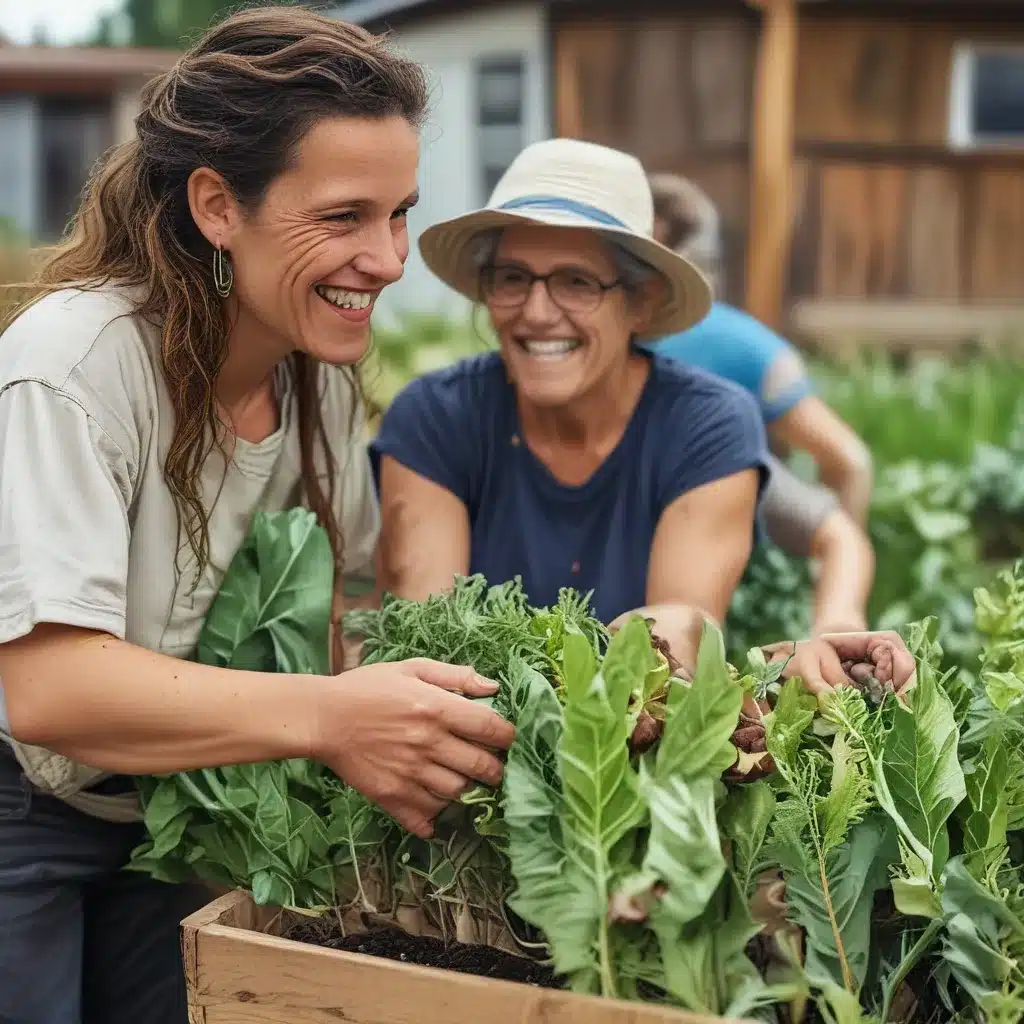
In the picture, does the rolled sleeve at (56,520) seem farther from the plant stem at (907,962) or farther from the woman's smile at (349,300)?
the plant stem at (907,962)

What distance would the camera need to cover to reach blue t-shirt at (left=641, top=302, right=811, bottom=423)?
3.30m

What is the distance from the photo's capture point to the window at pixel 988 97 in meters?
9.16

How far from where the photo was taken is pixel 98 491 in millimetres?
1542

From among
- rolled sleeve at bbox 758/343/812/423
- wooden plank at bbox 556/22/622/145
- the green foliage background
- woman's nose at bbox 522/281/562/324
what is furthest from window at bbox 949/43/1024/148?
woman's nose at bbox 522/281/562/324

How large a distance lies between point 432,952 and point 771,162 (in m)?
6.21

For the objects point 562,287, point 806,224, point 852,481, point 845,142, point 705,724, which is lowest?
point 852,481

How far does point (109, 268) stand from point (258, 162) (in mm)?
266

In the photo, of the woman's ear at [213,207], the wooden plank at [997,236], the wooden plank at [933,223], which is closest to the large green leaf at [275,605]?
the woman's ear at [213,207]

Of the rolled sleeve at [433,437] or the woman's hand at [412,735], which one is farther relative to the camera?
the rolled sleeve at [433,437]

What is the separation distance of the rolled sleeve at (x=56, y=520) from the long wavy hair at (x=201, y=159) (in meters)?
0.18

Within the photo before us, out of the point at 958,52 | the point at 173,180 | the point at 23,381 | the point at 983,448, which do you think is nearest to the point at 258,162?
the point at 173,180

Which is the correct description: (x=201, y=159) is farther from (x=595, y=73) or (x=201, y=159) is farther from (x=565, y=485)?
(x=595, y=73)

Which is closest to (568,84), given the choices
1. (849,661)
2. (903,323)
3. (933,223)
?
(933,223)

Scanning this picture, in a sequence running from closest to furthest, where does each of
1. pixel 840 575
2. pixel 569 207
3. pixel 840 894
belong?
1. pixel 840 894
2. pixel 569 207
3. pixel 840 575
